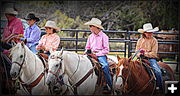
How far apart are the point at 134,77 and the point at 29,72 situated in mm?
1642

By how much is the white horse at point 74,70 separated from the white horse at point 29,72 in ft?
1.31

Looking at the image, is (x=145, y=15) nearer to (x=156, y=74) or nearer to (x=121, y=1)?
(x=121, y=1)

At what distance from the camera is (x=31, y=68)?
405 cm

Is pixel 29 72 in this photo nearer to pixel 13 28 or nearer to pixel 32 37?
pixel 13 28

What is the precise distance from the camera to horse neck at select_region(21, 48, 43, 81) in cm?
400

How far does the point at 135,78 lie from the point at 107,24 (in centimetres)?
866

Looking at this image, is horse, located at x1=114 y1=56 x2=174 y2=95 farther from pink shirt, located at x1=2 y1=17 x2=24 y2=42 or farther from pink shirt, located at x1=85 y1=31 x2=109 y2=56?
pink shirt, located at x1=2 y1=17 x2=24 y2=42

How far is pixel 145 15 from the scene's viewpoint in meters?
12.5

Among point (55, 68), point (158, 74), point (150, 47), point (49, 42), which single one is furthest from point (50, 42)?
point (158, 74)

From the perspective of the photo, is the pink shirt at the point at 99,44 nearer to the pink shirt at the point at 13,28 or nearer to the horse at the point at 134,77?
the horse at the point at 134,77

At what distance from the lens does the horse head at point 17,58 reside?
3727 millimetres

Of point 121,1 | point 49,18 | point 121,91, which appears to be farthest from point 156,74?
point 121,1

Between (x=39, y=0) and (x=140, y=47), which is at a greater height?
(x=39, y=0)

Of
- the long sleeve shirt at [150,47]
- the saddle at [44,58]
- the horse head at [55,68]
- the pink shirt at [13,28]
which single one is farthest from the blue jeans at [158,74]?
the pink shirt at [13,28]
